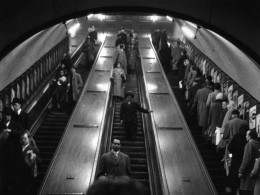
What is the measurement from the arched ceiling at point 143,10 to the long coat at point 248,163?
295 centimetres

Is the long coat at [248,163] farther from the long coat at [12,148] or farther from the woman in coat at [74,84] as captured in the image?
the woman in coat at [74,84]

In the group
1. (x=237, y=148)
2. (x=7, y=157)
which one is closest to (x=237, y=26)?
(x=237, y=148)

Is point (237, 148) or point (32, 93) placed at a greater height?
point (237, 148)

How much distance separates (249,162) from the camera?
893 centimetres

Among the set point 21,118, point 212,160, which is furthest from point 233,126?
point 21,118

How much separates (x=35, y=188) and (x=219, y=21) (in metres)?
5.61

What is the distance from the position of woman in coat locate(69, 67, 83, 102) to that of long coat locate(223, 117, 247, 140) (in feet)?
19.3

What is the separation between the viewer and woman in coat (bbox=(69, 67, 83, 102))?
15188 mm

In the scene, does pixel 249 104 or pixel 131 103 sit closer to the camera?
pixel 249 104

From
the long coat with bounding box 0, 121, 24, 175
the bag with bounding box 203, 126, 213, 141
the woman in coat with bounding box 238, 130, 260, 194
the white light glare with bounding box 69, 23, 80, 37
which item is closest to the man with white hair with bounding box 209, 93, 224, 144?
the bag with bounding box 203, 126, 213, 141

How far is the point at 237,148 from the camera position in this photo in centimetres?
948

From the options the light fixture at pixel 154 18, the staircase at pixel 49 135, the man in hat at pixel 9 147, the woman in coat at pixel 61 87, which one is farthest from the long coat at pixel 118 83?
the light fixture at pixel 154 18

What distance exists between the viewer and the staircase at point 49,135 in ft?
38.0

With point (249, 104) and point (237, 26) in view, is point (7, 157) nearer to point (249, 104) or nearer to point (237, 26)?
point (237, 26)
